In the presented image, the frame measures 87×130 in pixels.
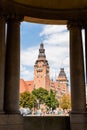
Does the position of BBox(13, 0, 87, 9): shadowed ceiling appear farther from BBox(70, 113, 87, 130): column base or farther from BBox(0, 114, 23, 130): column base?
BBox(0, 114, 23, 130): column base

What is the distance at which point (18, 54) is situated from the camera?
37.8 metres

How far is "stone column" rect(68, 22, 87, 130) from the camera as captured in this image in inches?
1464

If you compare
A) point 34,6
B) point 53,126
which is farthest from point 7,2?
point 53,126

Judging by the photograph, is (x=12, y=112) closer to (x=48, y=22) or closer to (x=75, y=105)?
(x=75, y=105)

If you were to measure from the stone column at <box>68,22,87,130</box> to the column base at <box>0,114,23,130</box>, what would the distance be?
7.18 m

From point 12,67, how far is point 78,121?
11.5 m

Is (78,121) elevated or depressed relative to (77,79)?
depressed

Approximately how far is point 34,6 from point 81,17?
282 inches

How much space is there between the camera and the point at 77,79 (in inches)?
1535

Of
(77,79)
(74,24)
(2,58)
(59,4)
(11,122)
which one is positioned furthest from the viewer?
(59,4)

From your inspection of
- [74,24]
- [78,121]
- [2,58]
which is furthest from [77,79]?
[2,58]

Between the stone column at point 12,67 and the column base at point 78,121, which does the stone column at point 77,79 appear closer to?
the column base at point 78,121

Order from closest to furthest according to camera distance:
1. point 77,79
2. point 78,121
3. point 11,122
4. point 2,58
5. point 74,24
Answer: point 11,122 < point 2,58 < point 78,121 < point 77,79 < point 74,24

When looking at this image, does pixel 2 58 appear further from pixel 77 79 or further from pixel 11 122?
pixel 77 79
